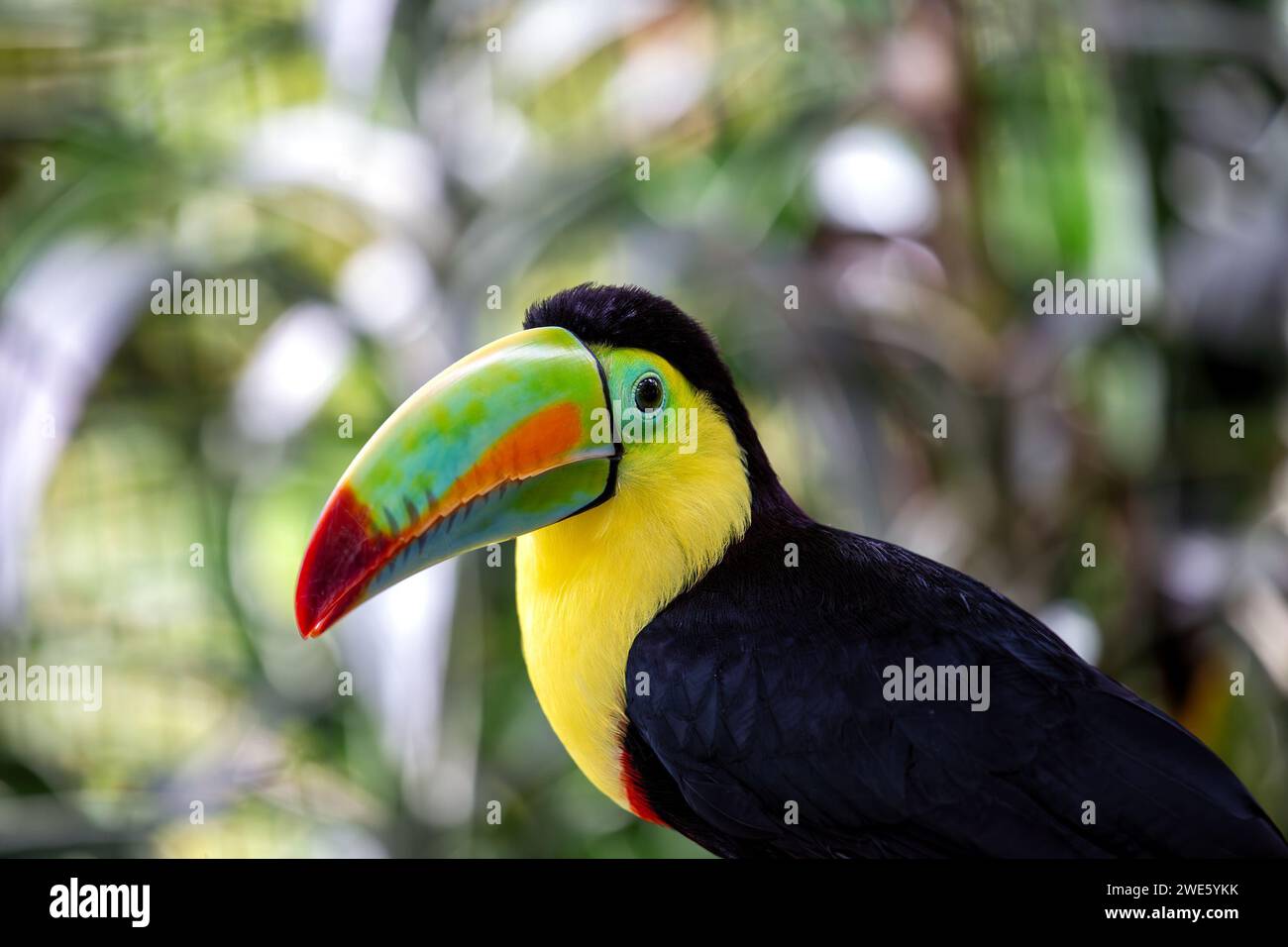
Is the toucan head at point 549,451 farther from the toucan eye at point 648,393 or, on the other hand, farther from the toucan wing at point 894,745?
the toucan wing at point 894,745

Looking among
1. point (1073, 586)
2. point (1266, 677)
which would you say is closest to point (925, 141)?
point (1073, 586)

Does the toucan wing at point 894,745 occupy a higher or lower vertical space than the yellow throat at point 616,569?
lower

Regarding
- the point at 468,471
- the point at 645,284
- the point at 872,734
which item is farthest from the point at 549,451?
the point at 645,284

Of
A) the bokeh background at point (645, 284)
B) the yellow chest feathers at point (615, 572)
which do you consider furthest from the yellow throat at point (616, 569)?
the bokeh background at point (645, 284)

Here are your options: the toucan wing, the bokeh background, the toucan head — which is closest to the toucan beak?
the toucan head

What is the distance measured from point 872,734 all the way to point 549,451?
40 cm

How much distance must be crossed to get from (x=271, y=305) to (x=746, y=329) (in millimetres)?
912

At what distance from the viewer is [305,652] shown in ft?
8.31

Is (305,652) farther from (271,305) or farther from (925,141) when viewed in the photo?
(925,141)

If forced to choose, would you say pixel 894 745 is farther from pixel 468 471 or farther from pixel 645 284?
pixel 645 284

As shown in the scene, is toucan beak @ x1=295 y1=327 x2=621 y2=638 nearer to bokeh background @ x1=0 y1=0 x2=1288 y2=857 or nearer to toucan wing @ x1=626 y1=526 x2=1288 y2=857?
toucan wing @ x1=626 y1=526 x2=1288 y2=857

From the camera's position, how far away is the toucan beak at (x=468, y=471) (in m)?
1.13

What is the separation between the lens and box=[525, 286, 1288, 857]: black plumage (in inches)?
47.5
